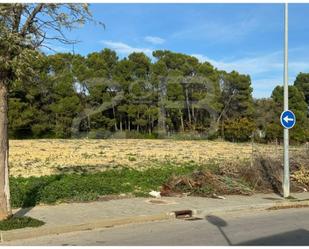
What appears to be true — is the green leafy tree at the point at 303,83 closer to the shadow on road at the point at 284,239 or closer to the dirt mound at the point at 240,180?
the dirt mound at the point at 240,180

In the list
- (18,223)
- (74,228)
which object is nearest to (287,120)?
(74,228)

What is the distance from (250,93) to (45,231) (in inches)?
2714

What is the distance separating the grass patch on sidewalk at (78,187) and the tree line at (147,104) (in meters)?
44.9

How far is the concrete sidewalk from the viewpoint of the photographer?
973 cm

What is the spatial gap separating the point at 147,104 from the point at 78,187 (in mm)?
54427

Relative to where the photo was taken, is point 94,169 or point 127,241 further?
point 94,169

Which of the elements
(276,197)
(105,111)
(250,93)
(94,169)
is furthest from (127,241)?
(250,93)

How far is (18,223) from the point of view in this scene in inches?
374

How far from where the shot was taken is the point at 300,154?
19.0 metres

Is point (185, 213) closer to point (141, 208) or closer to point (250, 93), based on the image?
point (141, 208)

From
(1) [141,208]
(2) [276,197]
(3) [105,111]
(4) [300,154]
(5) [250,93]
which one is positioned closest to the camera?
(1) [141,208]

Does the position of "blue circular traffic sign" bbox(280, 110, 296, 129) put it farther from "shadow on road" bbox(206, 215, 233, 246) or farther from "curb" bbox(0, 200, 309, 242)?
"shadow on road" bbox(206, 215, 233, 246)

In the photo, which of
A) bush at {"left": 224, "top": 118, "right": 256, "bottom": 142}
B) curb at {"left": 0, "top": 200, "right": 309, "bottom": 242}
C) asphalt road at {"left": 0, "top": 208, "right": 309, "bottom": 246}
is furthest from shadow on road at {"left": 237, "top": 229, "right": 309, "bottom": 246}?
bush at {"left": 224, "top": 118, "right": 256, "bottom": 142}

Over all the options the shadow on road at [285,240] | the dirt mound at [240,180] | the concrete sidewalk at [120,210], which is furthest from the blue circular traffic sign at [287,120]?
the shadow on road at [285,240]
